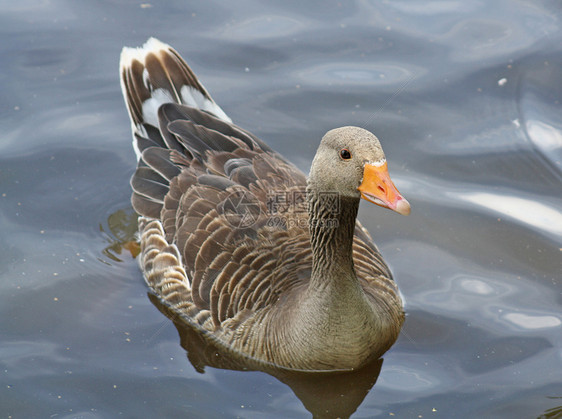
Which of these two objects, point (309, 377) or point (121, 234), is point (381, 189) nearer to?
point (309, 377)

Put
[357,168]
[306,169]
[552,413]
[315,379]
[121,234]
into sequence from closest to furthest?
[357,168] < [552,413] < [315,379] < [121,234] < [306,169]

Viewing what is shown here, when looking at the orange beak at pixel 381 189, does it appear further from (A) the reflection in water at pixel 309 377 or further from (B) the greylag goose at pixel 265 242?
(A) the reflection in water at pixel 309 377

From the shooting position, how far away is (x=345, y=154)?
5277 mm

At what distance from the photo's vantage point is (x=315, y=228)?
19.2 ft

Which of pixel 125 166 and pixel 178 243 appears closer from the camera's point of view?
pixel 178 243

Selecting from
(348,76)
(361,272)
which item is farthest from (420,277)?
(348,76)

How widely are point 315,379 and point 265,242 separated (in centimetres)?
117

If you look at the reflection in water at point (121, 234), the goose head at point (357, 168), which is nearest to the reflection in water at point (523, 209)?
the goose head at point (357, 168)

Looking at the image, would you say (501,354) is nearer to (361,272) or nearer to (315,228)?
(361,272)

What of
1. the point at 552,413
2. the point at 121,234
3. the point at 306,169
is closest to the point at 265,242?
the point at 121,234

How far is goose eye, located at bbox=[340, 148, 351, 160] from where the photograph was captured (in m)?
5.25

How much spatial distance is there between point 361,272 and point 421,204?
5.38ft

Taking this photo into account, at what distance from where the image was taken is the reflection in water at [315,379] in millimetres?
5898

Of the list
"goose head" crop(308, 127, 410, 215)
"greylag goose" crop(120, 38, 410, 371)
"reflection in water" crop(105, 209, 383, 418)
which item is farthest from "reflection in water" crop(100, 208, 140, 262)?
"goose head" crop(308, 127, 410, 215)
